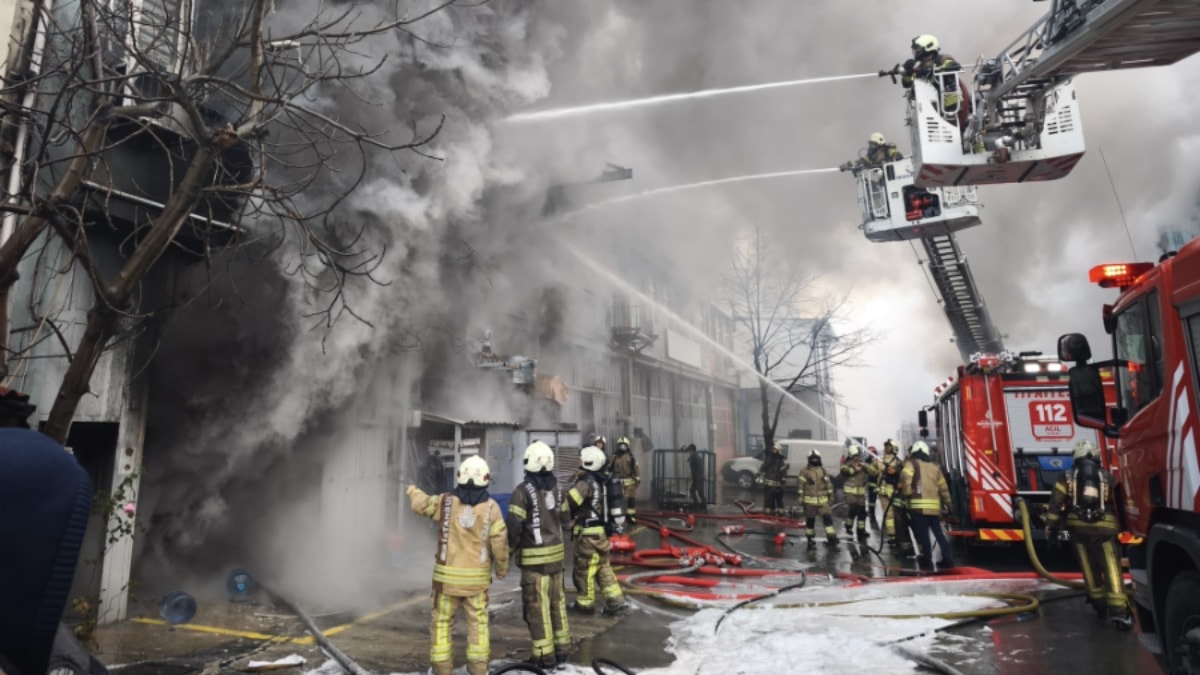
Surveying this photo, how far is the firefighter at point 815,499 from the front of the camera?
37.0 feet

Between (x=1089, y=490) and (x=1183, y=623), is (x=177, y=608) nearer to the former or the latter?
(x=1183, y=623)

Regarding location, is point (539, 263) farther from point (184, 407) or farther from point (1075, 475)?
point (1075, 475)

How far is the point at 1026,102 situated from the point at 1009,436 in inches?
176

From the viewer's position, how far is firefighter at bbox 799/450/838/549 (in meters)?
11.3

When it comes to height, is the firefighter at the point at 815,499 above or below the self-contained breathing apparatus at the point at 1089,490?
below

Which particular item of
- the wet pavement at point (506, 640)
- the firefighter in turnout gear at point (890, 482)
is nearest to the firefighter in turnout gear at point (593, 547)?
the wet pavement at point (506, 640)

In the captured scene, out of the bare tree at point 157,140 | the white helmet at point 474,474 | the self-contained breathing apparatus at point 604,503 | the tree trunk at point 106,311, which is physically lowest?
the self-contained breathing apparatus at point 604,503

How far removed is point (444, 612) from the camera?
4590 millimetres

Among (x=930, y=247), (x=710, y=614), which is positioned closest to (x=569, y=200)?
(x=930, y=247)

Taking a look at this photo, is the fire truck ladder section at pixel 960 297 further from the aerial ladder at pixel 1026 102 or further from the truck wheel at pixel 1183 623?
the truck wheel at pixel 1183 623

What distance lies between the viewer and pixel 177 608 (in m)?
6.15

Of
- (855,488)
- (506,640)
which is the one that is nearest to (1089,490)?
(506,640)

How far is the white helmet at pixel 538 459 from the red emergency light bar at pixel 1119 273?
3993 mm

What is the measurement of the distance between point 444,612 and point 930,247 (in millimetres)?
10127
